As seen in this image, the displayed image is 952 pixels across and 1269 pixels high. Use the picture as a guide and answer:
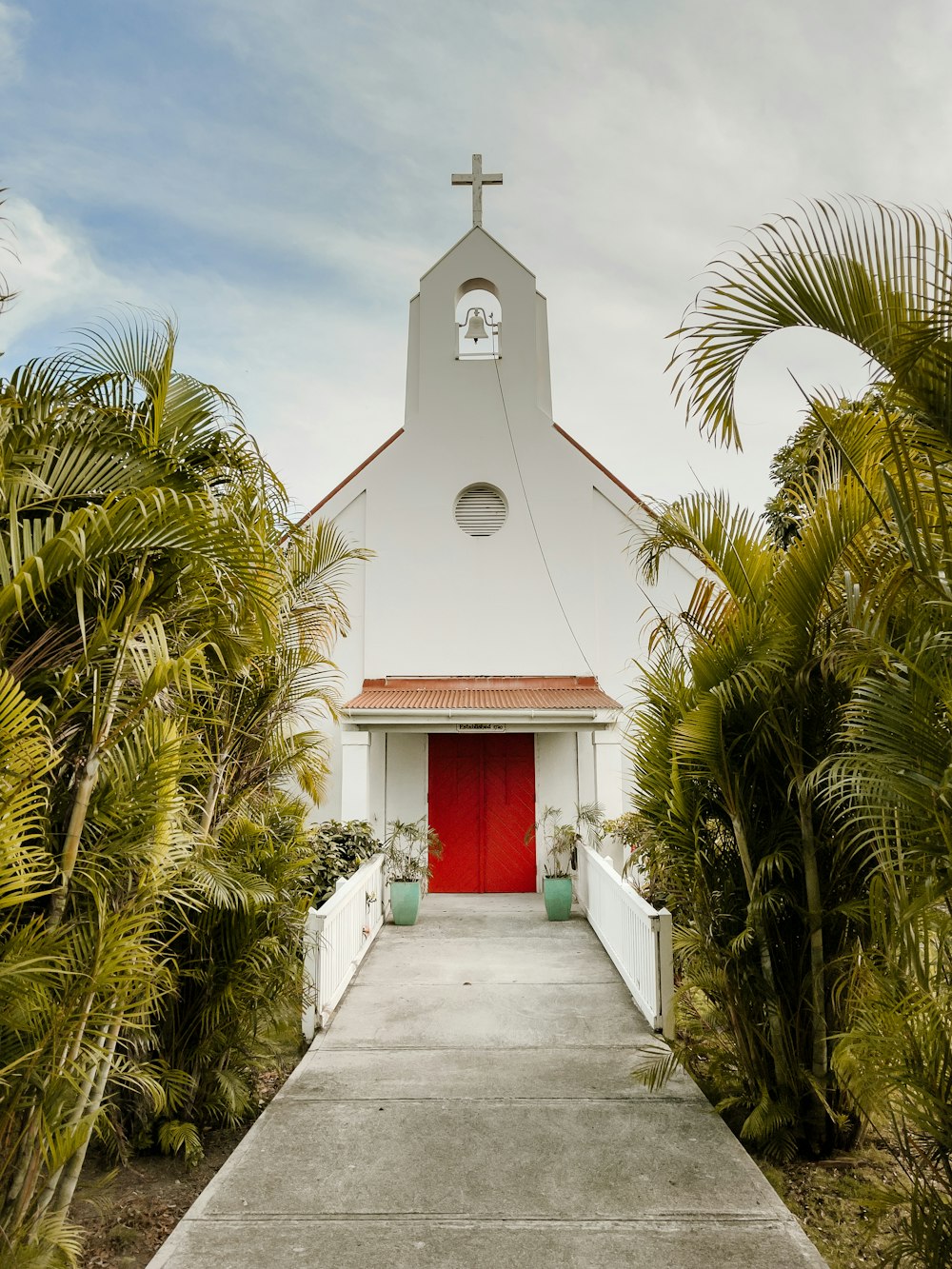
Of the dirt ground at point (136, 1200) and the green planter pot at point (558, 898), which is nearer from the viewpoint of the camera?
the dirt ground at point (136, 1200)

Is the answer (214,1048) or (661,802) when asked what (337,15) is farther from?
(214,1048)

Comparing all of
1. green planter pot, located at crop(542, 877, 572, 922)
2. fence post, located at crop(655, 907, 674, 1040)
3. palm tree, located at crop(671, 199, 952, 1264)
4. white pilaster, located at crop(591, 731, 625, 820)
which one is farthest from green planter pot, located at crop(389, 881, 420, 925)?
palm tree, located at crop(671, 199, 952, 1264)

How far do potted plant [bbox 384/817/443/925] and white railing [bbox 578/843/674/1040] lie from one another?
95.7 inches

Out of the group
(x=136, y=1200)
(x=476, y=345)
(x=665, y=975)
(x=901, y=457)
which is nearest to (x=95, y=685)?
(x=136, y=1200)

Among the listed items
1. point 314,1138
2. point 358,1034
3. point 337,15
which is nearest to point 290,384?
point 337,15

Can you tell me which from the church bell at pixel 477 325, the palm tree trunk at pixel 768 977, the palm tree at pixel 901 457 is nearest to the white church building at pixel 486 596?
the church bell at pixel 477 325

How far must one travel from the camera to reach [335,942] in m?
7.15

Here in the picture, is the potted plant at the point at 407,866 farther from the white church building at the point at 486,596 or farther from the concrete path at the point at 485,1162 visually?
the concrete path at the point at 485,1162

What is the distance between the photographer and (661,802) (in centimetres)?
522

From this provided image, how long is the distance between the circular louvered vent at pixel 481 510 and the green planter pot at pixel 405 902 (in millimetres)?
5738

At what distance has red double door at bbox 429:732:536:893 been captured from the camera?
1277 cm

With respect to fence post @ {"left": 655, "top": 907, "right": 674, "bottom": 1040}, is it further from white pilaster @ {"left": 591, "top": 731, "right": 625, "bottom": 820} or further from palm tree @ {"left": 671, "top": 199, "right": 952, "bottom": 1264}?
white pilaster @ {"left": 591, "top": 731, "right": 625, "bottom": 820}

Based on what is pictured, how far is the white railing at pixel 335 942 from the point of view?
6.39 m

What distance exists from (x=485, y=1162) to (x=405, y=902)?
6.30 meters
